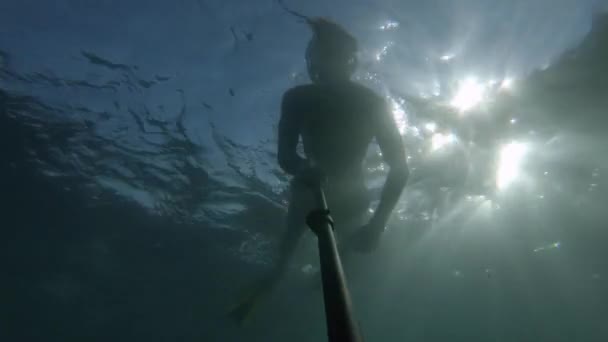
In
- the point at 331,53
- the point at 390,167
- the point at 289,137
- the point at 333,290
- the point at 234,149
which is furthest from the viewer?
the point at 234,149

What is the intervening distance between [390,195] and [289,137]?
1817 mm

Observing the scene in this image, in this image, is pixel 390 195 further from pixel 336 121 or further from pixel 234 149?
pixel 234 149

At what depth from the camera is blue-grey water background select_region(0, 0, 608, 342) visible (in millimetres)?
7996

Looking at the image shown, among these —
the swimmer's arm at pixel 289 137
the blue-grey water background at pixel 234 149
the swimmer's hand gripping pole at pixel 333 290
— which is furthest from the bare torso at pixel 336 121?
the swimmer's hand gripping pole at pixel 333 290

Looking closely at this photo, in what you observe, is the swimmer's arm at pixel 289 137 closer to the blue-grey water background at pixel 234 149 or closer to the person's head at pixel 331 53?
the person's head at pixel 331 53

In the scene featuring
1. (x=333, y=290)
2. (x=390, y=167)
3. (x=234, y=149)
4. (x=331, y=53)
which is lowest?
(x=333, y=290)

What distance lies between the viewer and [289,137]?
5.29 metres

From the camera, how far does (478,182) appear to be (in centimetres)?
1623

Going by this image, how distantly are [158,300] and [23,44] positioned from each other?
19.3m

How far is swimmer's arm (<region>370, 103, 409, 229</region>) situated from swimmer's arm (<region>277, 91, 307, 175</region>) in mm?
1534

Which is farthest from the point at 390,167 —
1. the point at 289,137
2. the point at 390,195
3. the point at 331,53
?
the point at 331,53

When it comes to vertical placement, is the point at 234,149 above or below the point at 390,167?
above

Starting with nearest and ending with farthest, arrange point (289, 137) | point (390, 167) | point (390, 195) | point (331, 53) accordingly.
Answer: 1. point (289, 137)
2. point (390, 195)
3. point (390, 167)
4. point (331, 53)

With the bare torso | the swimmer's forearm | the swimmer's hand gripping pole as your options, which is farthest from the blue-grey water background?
the swimmer's hand gripping pole
